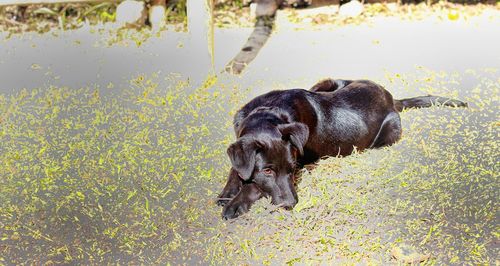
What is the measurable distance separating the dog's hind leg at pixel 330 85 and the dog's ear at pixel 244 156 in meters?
0.30

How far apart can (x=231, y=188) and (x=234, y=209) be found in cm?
5

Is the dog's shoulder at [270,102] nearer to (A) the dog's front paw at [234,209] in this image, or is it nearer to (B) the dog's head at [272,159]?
(B) the dog's head at [272,159]

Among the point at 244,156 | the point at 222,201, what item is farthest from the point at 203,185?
the point at 244,156

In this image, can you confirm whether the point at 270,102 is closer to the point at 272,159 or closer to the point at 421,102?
the point at 272,159

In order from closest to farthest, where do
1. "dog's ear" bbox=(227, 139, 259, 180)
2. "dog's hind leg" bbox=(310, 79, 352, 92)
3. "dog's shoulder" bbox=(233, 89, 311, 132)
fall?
"dog's ear" bbox=(227, 139, 259, 180) → "dog's shoulder" bbox=(233, 89, 311, 132) → "dog's hind leg" bbox=(310, 79, 352, 92)

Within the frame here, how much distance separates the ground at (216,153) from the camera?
1.78 metres

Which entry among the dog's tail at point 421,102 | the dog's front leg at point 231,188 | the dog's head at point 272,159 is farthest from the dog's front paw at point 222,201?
the dog's tail at point 421,102

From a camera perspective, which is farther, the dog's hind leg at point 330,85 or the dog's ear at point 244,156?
the dog's hind leg at point 330,85

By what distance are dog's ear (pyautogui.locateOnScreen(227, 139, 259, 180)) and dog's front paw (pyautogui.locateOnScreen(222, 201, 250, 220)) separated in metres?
0.11

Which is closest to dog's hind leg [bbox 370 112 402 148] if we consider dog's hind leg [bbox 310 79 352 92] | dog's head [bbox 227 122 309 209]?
dog's hind leg [bbox 310 79 352 92]

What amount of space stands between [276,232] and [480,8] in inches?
32.8

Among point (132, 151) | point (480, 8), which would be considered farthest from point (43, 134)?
point (480, 8)

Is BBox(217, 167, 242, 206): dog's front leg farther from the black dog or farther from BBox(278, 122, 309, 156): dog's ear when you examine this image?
BBox(278, 122, 309, 156): dog's ear

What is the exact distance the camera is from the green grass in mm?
1769
